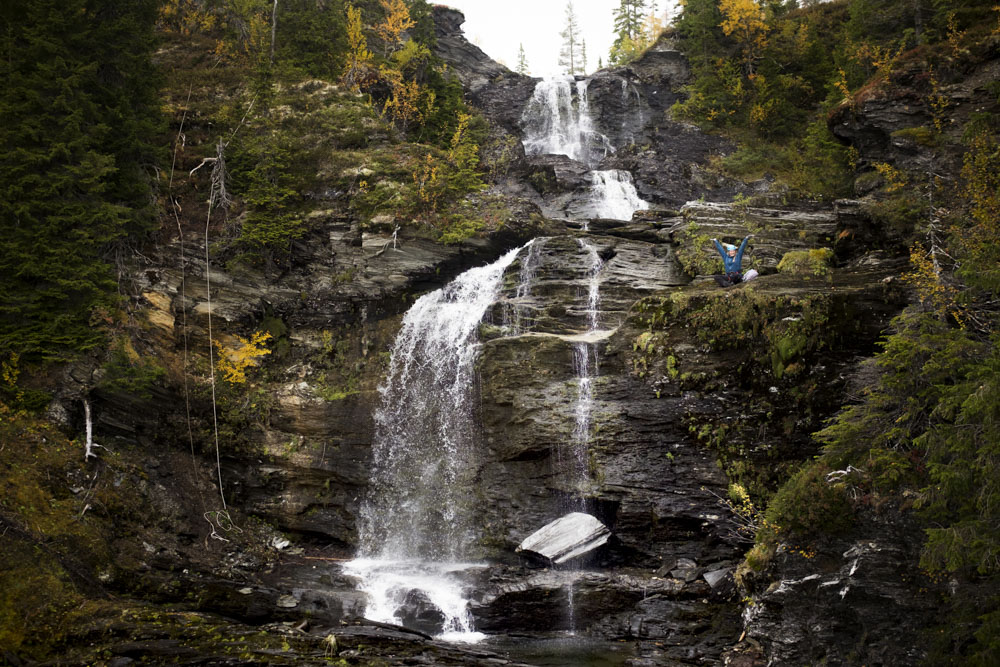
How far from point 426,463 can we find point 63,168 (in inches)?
456

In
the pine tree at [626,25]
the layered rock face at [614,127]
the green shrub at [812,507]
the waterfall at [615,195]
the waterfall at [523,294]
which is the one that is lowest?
the green shrub at [812,507]

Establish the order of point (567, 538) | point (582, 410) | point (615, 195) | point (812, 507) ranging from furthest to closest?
point (615, 195)
point (582, 410)
point (567, 538)
point (812, 507)

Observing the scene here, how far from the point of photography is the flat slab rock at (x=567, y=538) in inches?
519

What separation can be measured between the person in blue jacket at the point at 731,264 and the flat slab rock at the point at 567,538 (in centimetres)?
728

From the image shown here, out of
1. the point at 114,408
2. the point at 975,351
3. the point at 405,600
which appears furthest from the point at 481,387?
the point at 975,351

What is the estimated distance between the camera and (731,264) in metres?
16.2

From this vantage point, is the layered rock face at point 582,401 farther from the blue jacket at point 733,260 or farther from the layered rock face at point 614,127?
the layered rock face at point 614,127

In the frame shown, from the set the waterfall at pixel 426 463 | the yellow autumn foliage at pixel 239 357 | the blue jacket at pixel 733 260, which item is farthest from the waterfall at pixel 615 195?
the yellow autumn foliage at pixel 239 357

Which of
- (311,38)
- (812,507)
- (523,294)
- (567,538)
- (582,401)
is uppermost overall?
(311,38)

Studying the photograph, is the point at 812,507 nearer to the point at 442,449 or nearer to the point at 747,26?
the point at 442,449

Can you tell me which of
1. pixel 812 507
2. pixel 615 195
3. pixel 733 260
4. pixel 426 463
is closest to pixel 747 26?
pixel 615 195

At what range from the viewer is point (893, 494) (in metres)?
8.16

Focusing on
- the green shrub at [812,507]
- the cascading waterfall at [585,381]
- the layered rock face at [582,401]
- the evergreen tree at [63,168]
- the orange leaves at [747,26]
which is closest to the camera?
the green shrub at [812,507]

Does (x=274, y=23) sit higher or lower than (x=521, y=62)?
lower
